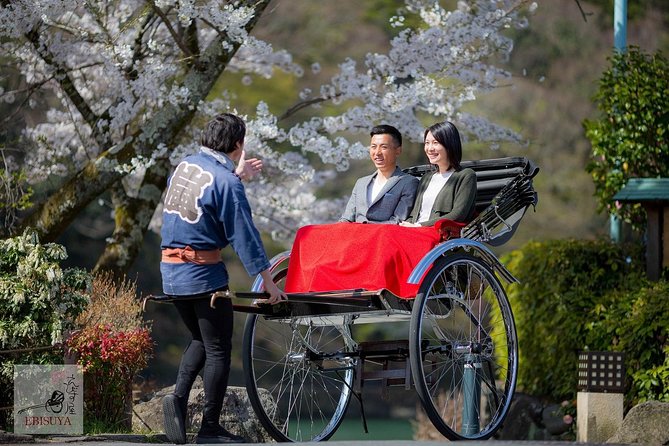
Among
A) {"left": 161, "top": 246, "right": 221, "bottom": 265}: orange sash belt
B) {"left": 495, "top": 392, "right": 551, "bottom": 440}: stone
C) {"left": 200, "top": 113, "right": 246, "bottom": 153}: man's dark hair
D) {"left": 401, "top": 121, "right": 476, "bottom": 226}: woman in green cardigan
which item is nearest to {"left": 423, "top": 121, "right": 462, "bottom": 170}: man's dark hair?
{"left": 401, "top": 121, "right": 476, "bottom": 226}: woman in green cardigan

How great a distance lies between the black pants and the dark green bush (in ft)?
13.7

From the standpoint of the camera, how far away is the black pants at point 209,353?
16.8ft

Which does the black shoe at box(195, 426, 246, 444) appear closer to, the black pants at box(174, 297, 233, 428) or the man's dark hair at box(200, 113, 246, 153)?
the black pants at box(174, 297, 233, 428)

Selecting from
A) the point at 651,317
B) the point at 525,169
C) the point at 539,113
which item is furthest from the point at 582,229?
the point at 525,169

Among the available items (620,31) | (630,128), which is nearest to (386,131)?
(630,128)

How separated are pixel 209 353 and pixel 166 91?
3.95 metres

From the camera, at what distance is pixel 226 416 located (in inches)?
265

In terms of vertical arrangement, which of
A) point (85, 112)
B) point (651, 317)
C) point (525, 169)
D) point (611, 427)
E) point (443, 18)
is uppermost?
point (443, 18)

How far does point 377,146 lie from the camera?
20.3 ft

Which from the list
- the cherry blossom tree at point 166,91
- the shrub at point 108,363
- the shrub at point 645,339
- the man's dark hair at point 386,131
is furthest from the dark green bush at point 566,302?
the shrub at point 108,363

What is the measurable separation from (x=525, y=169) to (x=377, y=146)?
93cm

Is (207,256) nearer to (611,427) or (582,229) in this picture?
(611,427)

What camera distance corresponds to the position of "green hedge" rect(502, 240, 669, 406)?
8.01 metres

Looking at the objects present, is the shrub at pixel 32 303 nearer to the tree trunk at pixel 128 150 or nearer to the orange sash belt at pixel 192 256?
the orange sash belt at pixel 192 256
